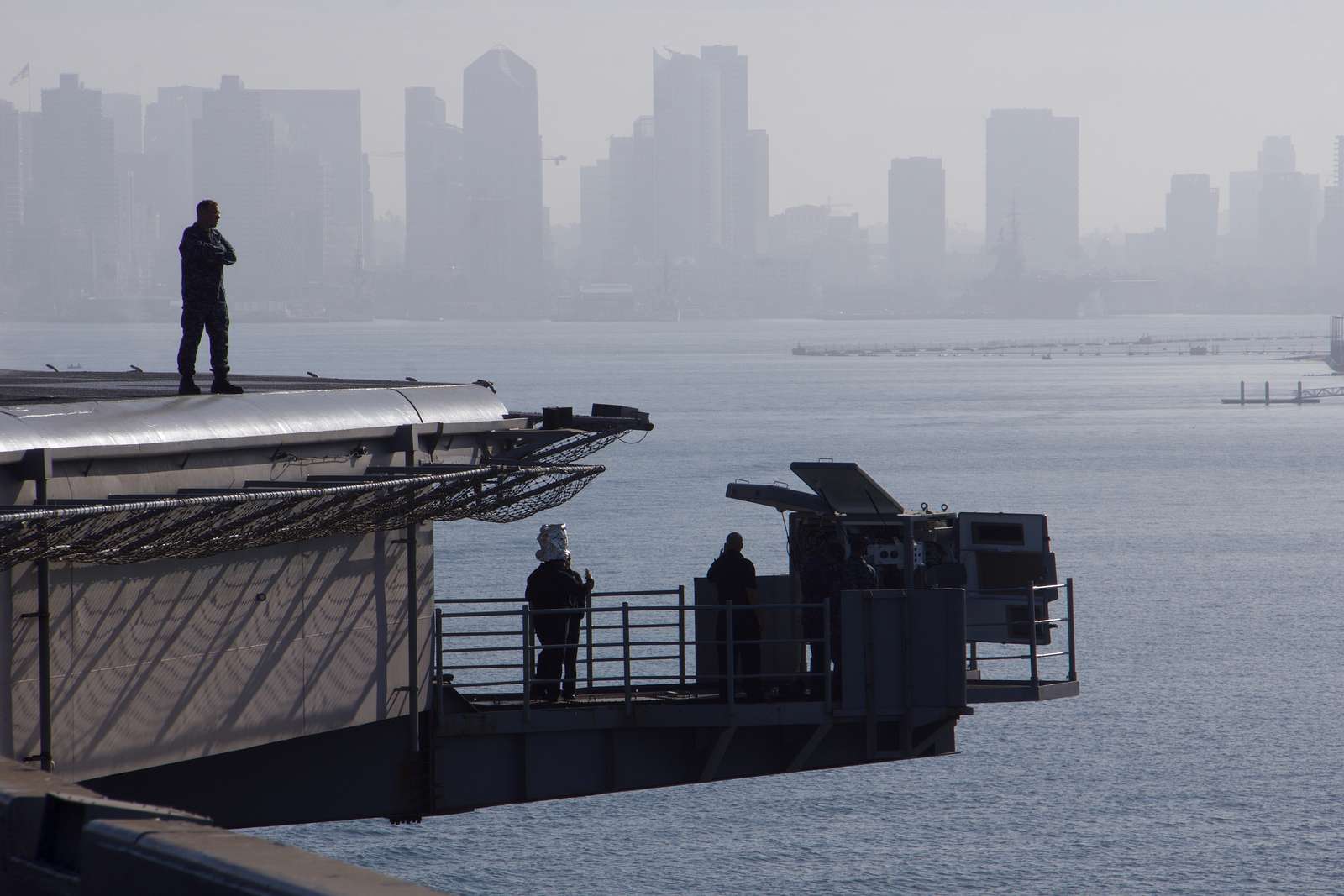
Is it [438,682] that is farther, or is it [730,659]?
[438,682]

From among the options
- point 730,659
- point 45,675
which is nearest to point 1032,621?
point 730,659

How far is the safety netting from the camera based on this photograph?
10727 millimetres

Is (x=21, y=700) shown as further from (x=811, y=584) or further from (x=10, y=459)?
(x=811, y=584)

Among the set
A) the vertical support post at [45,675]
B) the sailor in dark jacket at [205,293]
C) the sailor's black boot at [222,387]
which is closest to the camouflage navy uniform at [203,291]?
the sailor in dark jacket at [205,293]

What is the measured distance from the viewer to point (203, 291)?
47.6 feet

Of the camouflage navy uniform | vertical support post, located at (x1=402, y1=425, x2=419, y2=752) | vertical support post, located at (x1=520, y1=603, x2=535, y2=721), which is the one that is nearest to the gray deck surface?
the camouflage navy uniform

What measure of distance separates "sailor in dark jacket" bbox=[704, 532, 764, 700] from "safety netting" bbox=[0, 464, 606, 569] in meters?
1.62

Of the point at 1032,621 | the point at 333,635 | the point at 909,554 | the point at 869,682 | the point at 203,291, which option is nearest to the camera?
the point at 203,291

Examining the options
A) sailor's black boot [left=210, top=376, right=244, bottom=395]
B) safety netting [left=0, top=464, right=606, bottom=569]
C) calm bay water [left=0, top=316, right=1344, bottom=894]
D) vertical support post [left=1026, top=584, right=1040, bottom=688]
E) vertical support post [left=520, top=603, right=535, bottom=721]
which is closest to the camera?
safety netting [left=0, top=464, right=606, bottom=569]

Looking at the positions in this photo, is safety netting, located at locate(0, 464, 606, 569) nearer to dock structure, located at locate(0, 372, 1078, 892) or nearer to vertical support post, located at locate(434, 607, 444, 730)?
dock structure, located at locate(0, 372, 1078, 892)

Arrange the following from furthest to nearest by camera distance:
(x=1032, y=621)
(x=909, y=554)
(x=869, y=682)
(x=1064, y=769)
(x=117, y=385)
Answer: (x=1064, y=769), (x=117, y=385), (x=1032, y=621), (x=909, y=554), (x=869, y=682)

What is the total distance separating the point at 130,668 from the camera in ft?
42.9

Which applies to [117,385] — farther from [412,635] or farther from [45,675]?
[45,675]

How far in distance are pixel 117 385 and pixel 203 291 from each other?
21.7 feet
